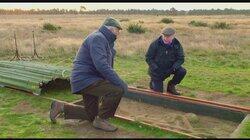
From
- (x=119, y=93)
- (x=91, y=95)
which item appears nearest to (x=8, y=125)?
(x=91, y=95)

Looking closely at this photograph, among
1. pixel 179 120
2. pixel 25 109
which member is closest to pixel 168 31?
pixel 179 120

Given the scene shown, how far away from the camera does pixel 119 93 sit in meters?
6.28

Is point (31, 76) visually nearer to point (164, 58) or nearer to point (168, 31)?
point (164, 58)

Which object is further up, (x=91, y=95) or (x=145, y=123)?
(x=91, y=95)

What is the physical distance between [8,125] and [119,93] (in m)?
2.18

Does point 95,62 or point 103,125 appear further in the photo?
point 103,125

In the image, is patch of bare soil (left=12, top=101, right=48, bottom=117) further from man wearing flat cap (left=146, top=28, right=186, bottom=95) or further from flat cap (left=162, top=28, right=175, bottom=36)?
flat cap (left=162, top=28, right=175, bottom=36)

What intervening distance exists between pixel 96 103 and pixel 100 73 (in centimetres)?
60

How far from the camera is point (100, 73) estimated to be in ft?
20.9

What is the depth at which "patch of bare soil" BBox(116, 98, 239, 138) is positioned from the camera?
22.0 ft

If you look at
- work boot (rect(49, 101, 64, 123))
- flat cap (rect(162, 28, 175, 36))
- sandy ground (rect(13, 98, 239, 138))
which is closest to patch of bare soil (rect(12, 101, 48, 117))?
sandy ground (rect(13, 98, 239, 138))

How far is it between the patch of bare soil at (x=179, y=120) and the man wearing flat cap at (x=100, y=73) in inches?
37.9

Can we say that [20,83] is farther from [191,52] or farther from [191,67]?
[191,52]

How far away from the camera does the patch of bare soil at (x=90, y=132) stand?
6.22m
